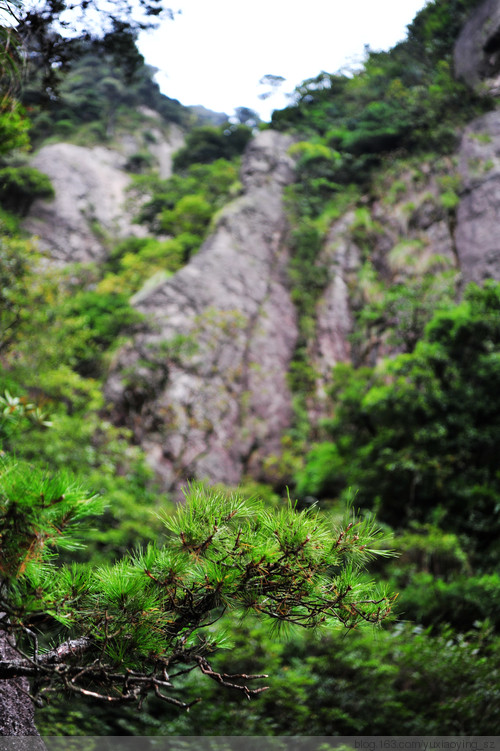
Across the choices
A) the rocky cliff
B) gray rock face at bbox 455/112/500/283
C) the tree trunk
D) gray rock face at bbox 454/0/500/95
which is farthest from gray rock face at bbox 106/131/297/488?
the tree trunk

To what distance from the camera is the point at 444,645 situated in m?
3.79

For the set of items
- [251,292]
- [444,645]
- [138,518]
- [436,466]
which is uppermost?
[251,292]

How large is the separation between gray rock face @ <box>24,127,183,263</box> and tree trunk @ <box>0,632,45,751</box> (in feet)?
59.5

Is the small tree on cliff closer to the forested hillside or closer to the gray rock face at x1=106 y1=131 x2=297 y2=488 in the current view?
the forested hillside

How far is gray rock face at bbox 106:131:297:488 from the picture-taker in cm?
1122

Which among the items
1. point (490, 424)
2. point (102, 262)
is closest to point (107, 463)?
point (490, 424)

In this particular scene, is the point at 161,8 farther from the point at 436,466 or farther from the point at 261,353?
the point at 261,353

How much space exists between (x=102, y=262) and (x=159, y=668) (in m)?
20.0

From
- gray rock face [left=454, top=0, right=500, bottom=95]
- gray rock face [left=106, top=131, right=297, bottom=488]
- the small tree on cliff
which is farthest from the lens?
gray rock face [left=454, top=0, right=500, bottom=95]

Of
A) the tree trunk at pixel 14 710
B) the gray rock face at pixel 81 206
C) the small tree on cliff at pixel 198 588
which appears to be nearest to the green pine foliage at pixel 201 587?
the small tree on cliff at pixel 198 588

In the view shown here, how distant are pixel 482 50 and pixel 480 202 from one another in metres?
5.09

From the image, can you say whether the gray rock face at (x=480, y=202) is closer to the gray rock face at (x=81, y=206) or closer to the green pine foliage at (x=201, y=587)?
the green pine foliage at (x=201, y=587)

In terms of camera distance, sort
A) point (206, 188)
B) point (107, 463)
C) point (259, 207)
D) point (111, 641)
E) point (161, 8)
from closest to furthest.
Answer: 1. point (111, 641)
2. point (161, 8)
3. point (107, 463)
4. point (259, 207)
5. point (206, 188)

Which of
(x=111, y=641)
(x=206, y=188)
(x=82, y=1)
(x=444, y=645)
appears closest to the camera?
(x=111, y=641)
